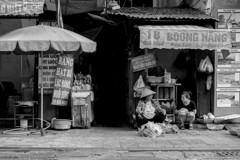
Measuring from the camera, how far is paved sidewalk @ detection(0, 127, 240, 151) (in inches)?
403

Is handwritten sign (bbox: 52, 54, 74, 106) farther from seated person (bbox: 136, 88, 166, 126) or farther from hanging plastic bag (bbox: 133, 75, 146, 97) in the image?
seated person (bbox: 136, 88, 166, 126)

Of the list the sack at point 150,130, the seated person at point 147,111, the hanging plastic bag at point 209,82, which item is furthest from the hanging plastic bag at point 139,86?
the hanging plastic bag at point 209,82

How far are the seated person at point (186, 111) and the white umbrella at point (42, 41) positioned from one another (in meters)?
3.34

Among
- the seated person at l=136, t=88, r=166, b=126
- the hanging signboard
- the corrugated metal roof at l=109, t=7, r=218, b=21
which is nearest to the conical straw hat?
the seated person at l=136, t=88, r=166, b=126

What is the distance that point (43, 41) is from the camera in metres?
10.8

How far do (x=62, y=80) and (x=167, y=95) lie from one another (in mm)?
3182

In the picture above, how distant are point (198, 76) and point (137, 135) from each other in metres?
2.92

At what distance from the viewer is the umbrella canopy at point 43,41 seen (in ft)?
35.3

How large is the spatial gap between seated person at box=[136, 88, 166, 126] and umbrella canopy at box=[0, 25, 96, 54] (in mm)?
2052

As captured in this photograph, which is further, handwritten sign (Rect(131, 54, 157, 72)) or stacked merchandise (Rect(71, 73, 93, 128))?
handwritten sign (Rect(131, 54, 157, 72))

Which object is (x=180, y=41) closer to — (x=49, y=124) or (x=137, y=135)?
(x=137, y=135)

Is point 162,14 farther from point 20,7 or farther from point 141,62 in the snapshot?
point 20,7

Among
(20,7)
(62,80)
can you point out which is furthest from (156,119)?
(20,7)

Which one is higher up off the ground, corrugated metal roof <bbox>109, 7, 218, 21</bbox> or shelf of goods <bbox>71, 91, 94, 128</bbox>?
corrugated metal roof <bbox>109, 7, 218, 21</bbox>
